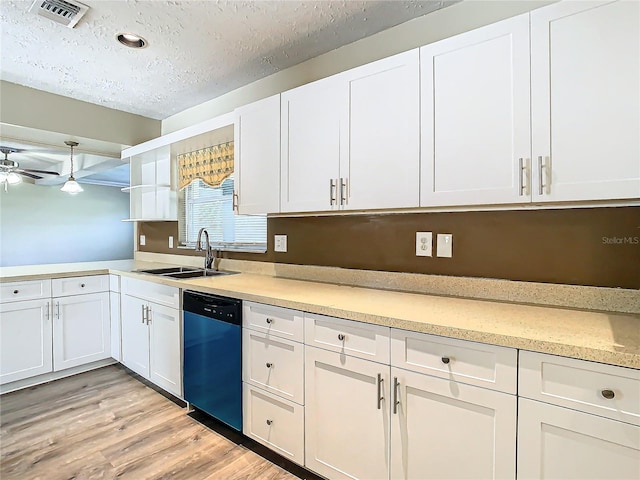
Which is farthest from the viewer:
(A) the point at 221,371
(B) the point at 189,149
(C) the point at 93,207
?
(C) the point at 93,207

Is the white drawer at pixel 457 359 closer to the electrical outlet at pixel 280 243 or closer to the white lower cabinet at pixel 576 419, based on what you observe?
the white lower cabinet at pixel 576 419

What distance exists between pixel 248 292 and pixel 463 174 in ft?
4.06

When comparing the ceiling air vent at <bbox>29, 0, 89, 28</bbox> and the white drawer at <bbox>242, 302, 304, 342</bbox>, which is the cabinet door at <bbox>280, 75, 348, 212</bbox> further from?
the ceiling air vent at <bbox>29, 0, 89, 28</bbox>

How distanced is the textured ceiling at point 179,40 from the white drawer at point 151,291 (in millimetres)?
1566

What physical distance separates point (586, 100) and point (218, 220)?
2749 millimetres

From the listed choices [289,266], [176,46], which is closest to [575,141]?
[289,266]

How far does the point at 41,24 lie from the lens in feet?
6.79

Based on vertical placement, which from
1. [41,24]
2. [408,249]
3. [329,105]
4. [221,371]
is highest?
[41,24]

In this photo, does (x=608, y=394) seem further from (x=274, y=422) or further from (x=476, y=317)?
(x=274, y=422)

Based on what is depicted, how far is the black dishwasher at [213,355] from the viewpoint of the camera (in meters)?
2.06

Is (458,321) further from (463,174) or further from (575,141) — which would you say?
(575,141)

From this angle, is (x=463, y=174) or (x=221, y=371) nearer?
(x=463, y=174)

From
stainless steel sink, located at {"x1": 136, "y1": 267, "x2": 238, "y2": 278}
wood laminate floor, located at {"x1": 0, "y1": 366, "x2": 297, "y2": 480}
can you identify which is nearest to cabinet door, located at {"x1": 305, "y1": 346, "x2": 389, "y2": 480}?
wood laminate floor, located at {"x1": 0, "y1": 366, "x2": 297, "y2": 480}

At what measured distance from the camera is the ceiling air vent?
6.12 feet
